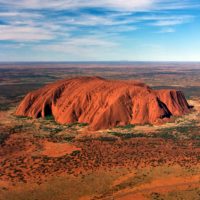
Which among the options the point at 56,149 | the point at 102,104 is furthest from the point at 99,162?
the point at 102,104

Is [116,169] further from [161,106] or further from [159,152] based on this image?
[161,106]

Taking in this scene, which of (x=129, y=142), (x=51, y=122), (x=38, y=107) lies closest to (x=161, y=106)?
(x=129, y=142)

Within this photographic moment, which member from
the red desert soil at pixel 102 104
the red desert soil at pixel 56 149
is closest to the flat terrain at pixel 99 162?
the red desert soil at pixel 56 149

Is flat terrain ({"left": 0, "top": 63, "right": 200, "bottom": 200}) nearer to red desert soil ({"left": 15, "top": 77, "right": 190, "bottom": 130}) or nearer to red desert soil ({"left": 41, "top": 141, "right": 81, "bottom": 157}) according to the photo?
red desert soil ({"left": 41, "top": 141, "right": 81, "bottom": 157})

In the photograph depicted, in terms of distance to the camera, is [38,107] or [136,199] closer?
[136,199]

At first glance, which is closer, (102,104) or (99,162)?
(99,162)

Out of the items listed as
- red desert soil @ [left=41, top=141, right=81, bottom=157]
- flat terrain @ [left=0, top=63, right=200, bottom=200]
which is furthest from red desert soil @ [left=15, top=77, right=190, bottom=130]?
red desert soil @ [left=41, top=141, right=81, bottom=157]

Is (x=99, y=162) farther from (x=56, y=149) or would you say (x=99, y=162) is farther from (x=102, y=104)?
(x=102, y=104)

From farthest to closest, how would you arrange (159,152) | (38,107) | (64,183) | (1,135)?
(38,107)
(1,135)
(159,152)
(64,183)

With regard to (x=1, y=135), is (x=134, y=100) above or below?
above
